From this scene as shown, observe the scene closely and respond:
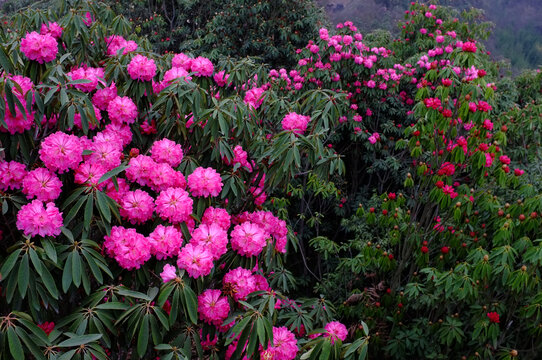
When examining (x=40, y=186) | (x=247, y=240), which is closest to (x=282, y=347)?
(x=247, y=240)

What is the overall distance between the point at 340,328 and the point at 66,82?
162 centimetres

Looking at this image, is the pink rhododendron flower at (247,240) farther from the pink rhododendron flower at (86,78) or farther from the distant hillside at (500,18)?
the distant hillside at (500,18)

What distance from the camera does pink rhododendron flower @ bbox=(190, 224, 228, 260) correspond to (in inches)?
66.6

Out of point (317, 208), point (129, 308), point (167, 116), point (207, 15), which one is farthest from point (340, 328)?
point (207, 15)

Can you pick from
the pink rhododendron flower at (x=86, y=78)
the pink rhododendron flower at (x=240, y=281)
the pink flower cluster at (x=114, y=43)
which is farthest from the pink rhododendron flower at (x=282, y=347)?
the pink flower cluster at (x=114, y=43)

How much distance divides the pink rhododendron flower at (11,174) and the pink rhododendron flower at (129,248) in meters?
0.39

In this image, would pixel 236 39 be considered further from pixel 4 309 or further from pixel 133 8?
pixel 4 309

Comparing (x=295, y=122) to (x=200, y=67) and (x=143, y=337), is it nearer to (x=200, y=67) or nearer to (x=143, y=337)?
(x=200, y=67)

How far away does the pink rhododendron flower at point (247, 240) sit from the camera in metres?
1.78

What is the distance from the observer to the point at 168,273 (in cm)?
152

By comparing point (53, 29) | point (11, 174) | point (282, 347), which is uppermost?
point (53, 29)

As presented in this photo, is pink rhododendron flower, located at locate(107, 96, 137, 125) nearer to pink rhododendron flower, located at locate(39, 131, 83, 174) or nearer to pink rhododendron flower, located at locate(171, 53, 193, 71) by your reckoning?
pink rhododendron flower, located at locate(39, 131, 83, 174)

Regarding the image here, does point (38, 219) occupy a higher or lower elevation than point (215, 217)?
higher

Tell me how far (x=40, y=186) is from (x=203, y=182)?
1.99ft
